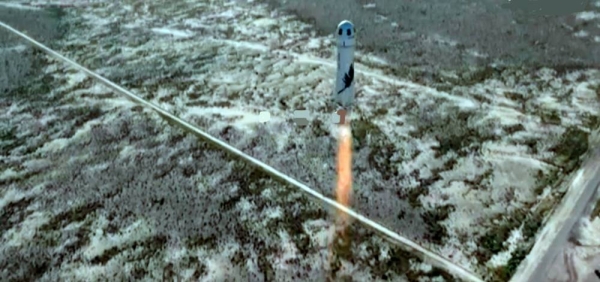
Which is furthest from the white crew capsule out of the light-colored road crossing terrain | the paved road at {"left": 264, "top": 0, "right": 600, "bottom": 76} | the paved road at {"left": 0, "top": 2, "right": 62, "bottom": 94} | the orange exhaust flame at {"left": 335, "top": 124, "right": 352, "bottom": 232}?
the paved road at {"left": 0, "top": 2, "right": 62, "bottom": 94}

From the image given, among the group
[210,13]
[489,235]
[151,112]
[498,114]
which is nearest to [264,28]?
[210,13]

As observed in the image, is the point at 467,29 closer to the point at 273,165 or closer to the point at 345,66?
the point at 345,66

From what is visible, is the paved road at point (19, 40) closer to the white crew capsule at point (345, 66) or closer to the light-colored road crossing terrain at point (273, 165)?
the light-colored road crossing terrain at point (273, 165)

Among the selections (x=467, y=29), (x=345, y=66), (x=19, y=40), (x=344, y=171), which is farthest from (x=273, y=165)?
(x=19, y=40)

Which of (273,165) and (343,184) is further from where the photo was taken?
(273,165)

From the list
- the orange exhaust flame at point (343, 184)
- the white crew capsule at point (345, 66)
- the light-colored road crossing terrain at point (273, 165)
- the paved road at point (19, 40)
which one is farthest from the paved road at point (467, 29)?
the paved road at point (19, 40)

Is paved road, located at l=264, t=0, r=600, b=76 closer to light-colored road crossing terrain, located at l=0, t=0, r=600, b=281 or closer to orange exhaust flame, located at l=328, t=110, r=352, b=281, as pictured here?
light-colored road crossing terrain, located at l=0, t=0, r=600, b=281
